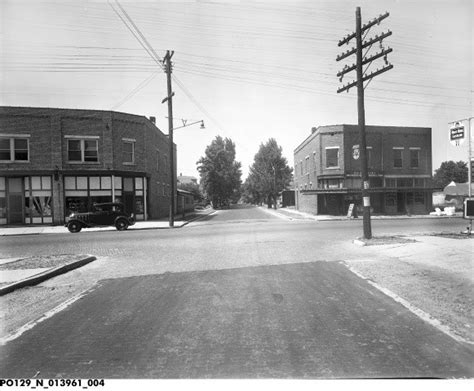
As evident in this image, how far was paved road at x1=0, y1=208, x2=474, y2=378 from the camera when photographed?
3.36 meters

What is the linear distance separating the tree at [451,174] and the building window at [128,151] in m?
96.3

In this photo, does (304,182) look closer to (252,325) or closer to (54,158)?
(54,158)

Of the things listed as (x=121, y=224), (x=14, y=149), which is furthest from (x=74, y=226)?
(x=14, y=149)

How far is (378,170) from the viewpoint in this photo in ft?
115

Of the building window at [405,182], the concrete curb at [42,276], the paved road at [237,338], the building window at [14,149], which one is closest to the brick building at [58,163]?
the building window at [14,149]

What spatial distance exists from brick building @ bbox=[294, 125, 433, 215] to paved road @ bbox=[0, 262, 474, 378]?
2907 cm

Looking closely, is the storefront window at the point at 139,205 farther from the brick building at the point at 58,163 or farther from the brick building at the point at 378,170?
the brick building at the point at 378,170

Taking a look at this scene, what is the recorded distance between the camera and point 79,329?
4520 millimetres

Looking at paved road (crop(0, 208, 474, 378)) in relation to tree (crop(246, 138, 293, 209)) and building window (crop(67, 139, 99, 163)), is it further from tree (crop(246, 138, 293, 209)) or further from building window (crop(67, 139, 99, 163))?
tree (crop(246, 138, 293, 209))

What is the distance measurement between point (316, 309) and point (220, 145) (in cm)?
6794

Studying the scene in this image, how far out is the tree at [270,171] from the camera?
6219cm

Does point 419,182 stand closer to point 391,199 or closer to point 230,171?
point 391,199

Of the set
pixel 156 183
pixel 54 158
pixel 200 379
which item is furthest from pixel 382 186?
pixel 200 379

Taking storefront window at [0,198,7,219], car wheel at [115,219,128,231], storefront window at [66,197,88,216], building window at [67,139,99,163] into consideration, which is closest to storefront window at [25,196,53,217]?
storefront window at [66,197,88,216]
